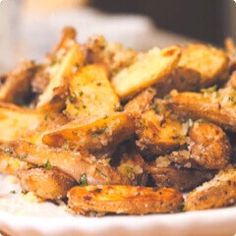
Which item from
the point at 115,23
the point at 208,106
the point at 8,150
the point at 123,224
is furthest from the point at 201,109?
the point at 115,23

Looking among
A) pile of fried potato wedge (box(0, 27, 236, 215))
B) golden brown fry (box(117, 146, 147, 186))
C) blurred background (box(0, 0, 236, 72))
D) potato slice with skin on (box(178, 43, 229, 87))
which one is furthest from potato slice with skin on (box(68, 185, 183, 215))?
blurred background (box(0, 0, 236, 72))

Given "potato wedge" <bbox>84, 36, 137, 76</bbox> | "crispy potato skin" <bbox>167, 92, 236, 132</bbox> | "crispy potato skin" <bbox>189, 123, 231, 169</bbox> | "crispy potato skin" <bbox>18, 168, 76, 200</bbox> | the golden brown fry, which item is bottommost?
"crispy potato skin" <bbox>18, 168, 76, 200</bbox>

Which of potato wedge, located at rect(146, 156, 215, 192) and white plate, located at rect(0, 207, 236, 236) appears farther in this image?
potato wedge, located at rect(146, 156, 215, 192)

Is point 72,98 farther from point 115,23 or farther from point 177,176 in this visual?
point 115,23

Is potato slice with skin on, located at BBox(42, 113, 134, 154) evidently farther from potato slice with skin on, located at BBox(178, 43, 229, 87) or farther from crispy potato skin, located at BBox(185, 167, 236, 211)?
potato slice with skin on, located at BBox(178, 43, 229, 87)

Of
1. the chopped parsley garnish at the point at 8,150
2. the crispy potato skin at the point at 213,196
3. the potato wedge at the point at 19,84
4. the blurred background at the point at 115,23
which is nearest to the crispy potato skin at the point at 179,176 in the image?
the crispy potato skin at the point at 213,196

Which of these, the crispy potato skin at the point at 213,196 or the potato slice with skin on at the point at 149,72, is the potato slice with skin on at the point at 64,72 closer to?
the potato slice with skin on at the point at 149,72

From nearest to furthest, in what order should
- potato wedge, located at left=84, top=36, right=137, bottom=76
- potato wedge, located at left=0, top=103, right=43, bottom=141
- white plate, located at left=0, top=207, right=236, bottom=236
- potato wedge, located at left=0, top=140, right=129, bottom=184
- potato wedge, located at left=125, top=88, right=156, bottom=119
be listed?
white plate, located at left=0, top=207, right=236, bottom=236 < potato wedge, located at left=0, top=140, right=129, bottom=184 < potato wedge, located at left=125, top=88, right=156, bottom=119 < potato wedge, located at left=0, top=103, right=43, bottom=141 < potato wedge, located at left=84, top=36, right=137, bottom=76
